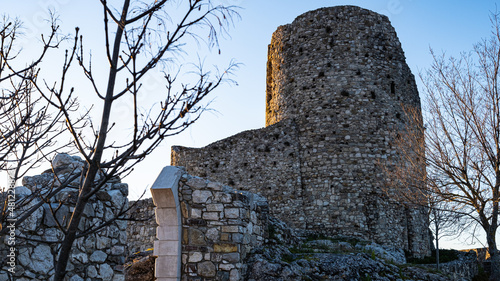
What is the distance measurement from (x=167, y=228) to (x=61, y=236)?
9.32 feet

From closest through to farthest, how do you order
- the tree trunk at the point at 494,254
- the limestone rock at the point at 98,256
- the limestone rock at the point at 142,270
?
the limestone rock at the point at 98,256 → the limestone rock at the point at 142,270 → the tree trunk at the point at 494,254

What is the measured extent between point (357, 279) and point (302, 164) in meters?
8.17

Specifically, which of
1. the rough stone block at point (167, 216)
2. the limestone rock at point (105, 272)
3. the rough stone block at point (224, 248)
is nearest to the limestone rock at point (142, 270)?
the rough stone block at point (167, 216)

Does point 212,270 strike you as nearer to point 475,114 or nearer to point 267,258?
point 267,258

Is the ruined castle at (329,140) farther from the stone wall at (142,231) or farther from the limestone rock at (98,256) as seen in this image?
the limestone rock at (98,256)

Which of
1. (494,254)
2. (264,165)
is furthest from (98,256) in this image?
(264,165)

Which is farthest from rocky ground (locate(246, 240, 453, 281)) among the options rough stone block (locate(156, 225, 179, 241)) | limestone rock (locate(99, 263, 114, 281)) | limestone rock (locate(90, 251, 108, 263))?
limestone rock (locate(90, 251, 108, 263))

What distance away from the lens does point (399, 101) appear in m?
17.8

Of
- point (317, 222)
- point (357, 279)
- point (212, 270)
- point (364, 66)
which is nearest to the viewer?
point (212, 270)

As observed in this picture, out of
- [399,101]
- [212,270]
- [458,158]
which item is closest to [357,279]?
[212,270]

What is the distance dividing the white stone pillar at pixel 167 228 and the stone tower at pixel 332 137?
8656 mm

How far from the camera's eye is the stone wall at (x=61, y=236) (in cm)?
539

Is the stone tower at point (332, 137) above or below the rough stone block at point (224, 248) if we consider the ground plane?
above

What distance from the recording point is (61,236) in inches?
225
